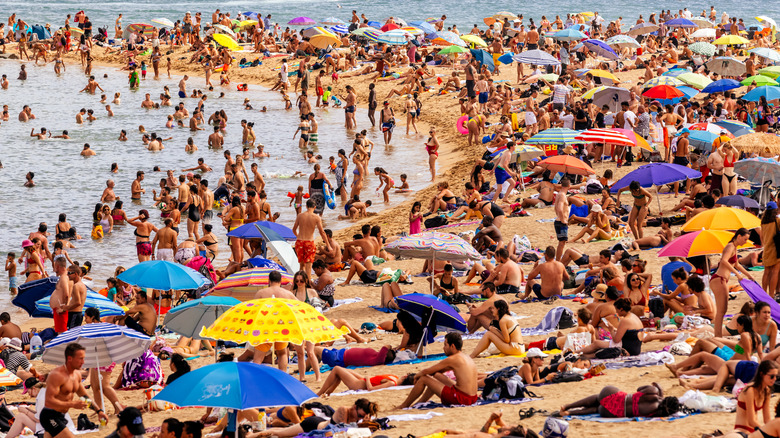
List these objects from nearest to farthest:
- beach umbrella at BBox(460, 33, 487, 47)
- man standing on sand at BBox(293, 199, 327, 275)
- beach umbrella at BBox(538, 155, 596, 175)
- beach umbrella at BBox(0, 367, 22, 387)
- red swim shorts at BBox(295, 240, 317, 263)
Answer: beach umbrella at BBox(0, 367, 22, 387) → man standing on sand at BBox(293, 199, 327, 275) → red swim shorts at BBox(295, 240, 317, 263) → beach umbrella at BBox(538, 155, 596, 175) → beach umbrella at BBox(460, 33, 487, 47)

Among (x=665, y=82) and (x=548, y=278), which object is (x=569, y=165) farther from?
(x=665, y=82)

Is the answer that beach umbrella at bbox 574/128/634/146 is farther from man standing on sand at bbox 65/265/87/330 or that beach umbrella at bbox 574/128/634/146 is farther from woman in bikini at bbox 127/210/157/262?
man standing on sand at bbox 65/265/87/330

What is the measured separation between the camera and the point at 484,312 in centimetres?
1060

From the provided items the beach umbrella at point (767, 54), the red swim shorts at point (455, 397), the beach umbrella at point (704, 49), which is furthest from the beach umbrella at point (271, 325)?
the beach umbrella at point (704, 49)

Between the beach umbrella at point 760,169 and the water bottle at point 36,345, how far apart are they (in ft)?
37.2

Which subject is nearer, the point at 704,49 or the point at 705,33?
the point at 704,49

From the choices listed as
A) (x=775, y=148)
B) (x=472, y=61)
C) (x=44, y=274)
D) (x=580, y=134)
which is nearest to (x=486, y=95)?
(x=472, y=61)

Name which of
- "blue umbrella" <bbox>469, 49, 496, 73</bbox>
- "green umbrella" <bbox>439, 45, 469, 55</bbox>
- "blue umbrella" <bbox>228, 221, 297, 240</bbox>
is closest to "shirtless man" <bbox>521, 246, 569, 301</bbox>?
"blue umbrella" <bbox>228, 221, 297, 240</bbox>

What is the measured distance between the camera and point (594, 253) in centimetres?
1434

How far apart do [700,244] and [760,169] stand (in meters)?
4.96

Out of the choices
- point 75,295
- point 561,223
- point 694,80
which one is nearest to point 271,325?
point 75,295

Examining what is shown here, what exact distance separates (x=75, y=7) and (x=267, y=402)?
6314 centimetres

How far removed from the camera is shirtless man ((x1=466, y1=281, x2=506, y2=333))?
10.5 m

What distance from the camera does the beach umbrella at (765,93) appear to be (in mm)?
21000
